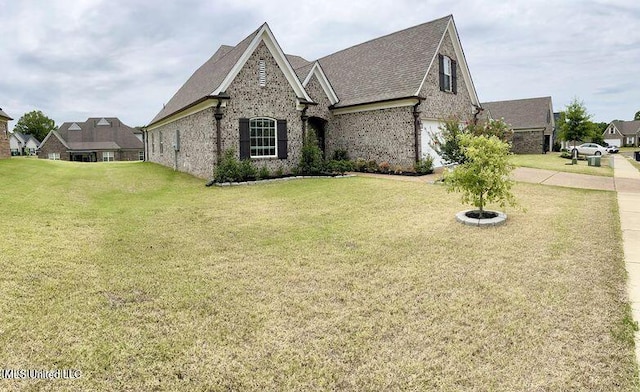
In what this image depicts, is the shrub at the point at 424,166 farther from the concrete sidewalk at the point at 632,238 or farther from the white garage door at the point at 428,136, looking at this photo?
the concrete sidewalk at the point at 632,238

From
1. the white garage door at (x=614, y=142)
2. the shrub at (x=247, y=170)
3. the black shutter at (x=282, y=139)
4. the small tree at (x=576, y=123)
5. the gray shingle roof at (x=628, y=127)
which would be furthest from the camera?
the white garage door at (x=614, y=142)

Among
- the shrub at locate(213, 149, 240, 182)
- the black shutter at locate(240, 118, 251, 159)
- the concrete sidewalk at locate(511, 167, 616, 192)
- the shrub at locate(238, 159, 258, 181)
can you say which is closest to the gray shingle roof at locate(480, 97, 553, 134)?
the concrete sidewalk at locate(511, 167, 616, 192)

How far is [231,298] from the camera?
186 inches

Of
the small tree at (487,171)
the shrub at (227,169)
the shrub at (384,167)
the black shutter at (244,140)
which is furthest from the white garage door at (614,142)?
the small tree at (487,171)

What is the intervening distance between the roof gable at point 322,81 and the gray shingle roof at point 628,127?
9437 centimetres

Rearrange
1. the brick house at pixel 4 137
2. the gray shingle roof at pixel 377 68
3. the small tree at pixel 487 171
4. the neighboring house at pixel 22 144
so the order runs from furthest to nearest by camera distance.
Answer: the neighboring house at pixel 22 144 → the brick house at pixel 4 137 → the gray shingle roof at pixel 377 68 → the small tree at pixel 487 171

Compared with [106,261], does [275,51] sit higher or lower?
higher

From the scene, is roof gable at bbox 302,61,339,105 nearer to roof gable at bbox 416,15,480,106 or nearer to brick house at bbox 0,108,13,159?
roof gable at bbox 416,15,480,106

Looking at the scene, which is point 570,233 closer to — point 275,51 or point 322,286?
point 322,286

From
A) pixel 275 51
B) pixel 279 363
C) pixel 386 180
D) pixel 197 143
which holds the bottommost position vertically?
pixel 279 363

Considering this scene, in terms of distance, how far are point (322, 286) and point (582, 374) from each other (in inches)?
114

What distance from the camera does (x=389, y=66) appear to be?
21.1 m

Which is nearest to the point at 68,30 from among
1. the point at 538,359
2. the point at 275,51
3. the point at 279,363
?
the point at 275,51

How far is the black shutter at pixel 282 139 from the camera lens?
17.6 meters
